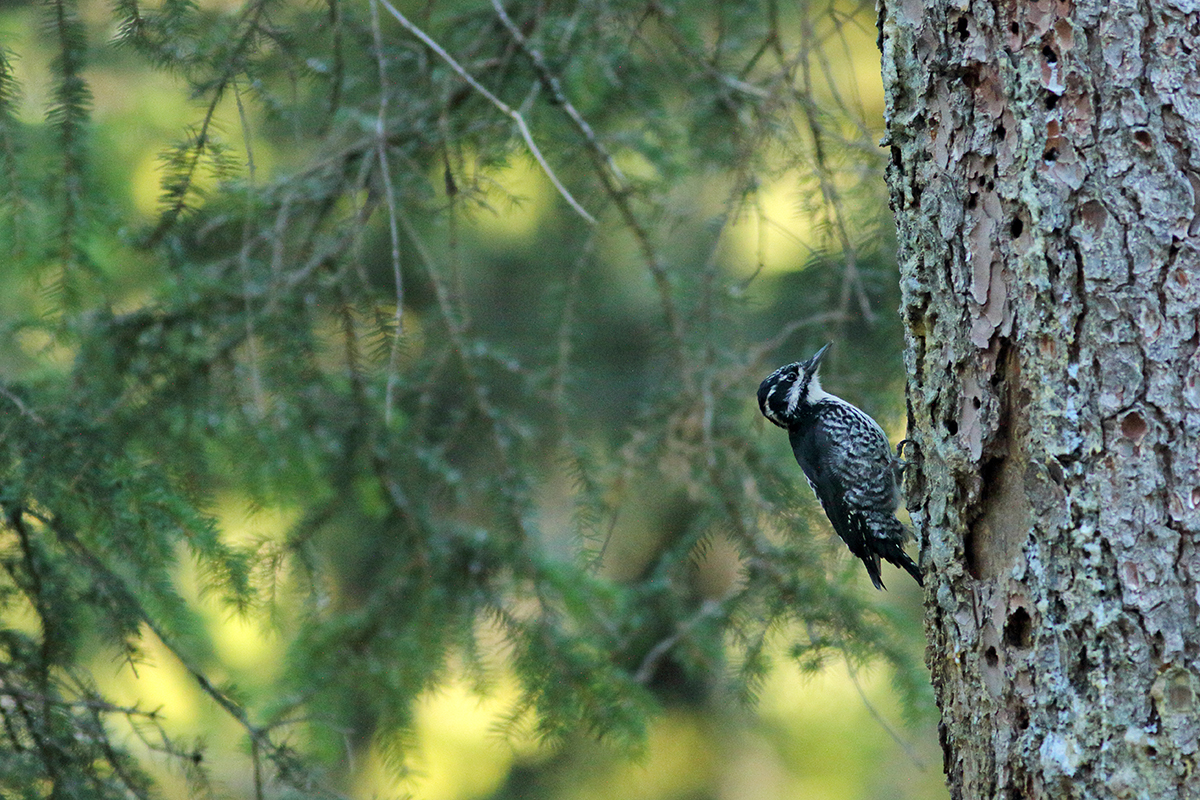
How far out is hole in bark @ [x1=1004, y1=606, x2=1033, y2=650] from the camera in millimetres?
1712

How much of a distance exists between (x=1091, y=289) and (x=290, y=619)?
10.3ft

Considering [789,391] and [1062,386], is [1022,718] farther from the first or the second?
[789,391]

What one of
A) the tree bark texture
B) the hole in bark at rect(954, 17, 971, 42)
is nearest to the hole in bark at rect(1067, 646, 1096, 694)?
the tree bark texture

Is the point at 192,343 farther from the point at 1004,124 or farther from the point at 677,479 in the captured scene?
the point at 1004,124

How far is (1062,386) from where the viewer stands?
1.67 m

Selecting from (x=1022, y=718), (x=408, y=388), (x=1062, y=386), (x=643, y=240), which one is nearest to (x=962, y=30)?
(x=1062, y=386)

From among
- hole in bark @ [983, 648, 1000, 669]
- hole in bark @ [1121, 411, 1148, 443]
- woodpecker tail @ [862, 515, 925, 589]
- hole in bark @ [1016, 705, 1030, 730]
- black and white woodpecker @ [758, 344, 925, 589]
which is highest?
black and white woodpecker @ [758, 344, 925, 589]

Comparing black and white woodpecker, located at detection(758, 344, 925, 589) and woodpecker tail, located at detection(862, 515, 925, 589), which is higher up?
black and white woodpecker, located at detection(758, 344, 925, 589)

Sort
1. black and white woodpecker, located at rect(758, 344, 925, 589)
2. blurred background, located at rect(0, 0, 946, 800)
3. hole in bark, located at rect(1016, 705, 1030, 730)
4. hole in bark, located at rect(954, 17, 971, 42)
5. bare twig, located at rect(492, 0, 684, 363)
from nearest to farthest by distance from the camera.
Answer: hole in bark, located at rect(1016, 705, 1030, 730), hole in bark, located at rect(954, 17, 971, 42), blurred background, located at rect(0, 0, 946, 800), bare twig, located at rect(492, 0, 684, 363), black and white woodpecker, located at rect(758, 344, 925, 589)

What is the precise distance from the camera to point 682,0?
335cm

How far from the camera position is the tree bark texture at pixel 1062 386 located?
1.58 meters

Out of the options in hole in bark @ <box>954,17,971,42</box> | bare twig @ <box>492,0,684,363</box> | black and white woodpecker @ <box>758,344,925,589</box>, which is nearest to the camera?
hole in bark @ <box>954,17,971,42</box>

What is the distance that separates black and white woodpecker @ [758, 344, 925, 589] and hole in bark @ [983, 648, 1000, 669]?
1644 mm

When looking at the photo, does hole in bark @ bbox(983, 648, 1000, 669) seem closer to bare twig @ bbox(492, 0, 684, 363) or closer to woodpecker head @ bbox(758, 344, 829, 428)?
bare twig @ bbox(492, 0, 684, 363)
